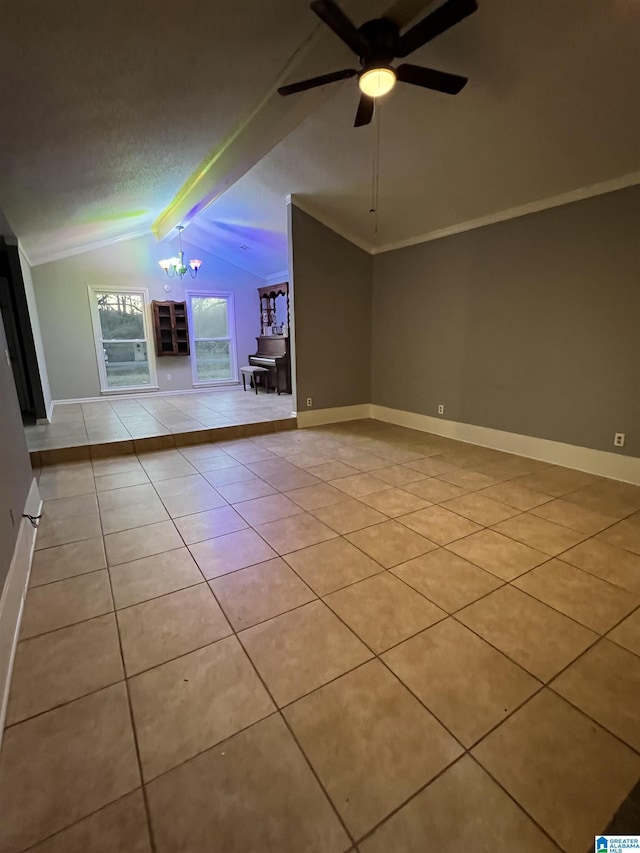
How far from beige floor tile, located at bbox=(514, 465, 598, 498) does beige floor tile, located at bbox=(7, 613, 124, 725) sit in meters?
2.98

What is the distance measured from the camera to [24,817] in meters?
1.02

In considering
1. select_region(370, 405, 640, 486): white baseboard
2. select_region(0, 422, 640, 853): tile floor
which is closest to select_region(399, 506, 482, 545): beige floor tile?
select_region(0, 422, 640, 853): tile floor

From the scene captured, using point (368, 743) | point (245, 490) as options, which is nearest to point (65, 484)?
point (245, 490)

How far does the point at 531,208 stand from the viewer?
3.55 m

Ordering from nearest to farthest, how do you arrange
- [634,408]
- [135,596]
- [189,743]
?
1. [189,743]
2. [135,596]
3. [634,408]

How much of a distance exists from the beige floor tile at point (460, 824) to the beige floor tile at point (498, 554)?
1051 mm

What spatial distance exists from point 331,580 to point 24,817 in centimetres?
128

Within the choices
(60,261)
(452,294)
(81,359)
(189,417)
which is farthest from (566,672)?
(60,261)

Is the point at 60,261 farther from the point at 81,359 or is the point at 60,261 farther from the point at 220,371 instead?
the point at 220,371

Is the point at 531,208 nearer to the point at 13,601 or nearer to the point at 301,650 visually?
the point at 301,650

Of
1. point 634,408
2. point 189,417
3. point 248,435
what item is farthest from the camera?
point 189,417

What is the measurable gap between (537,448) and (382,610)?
2.81 metres

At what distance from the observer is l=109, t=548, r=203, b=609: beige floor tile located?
6.21ft

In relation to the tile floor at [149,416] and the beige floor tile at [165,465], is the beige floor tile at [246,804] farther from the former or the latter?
the tile floor at [149,416]
